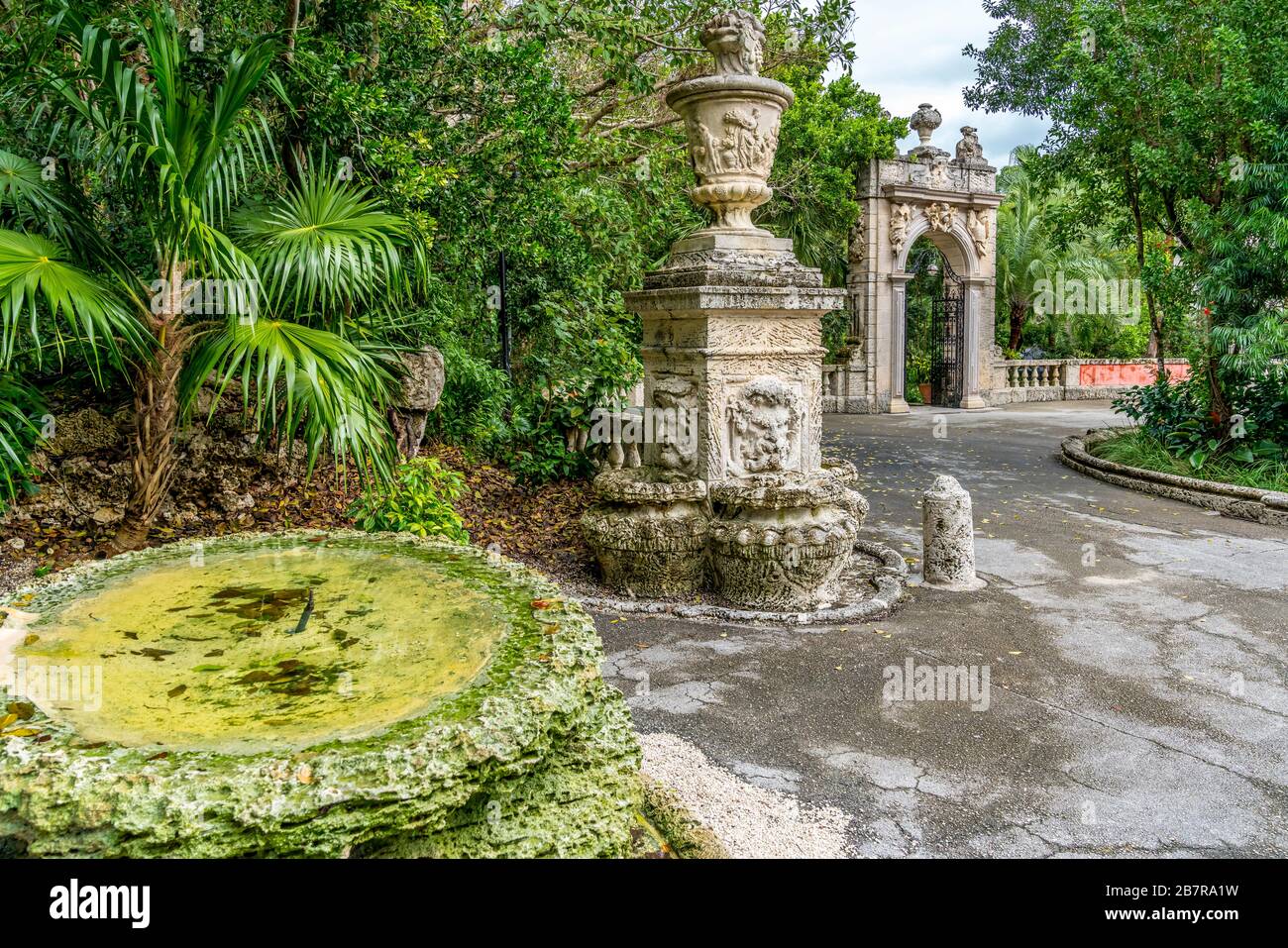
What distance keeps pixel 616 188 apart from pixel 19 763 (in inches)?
315

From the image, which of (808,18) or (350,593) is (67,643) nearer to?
(350,593)

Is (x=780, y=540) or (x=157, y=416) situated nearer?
(x=157, y=416)

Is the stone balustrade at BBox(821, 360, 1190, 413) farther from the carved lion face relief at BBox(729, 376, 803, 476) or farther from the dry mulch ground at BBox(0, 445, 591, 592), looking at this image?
the carved lion face relief at BBox(729, 376, 803, 476)

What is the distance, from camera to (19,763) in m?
1.62

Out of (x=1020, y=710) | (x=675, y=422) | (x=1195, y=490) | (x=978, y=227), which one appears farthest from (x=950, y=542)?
(x=978, y=227)

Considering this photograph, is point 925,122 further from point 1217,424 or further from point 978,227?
point 1217,424

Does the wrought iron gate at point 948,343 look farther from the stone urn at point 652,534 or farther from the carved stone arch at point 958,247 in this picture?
the stone urn at point 652,534

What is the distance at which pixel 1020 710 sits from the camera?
13.3 ft

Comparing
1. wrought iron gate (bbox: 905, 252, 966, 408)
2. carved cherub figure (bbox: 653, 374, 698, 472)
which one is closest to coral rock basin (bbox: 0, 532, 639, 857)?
carved cherub figure (bbox: 653, 374, 698, 472)

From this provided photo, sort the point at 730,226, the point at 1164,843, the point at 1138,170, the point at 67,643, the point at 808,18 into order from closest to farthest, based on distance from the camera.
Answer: the point at 67,643 < the point at 1164,843 < the point at 730,226 < the point at 808,18 < the point at 1138,170

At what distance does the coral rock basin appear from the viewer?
5.20ft

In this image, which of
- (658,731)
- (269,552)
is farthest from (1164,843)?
(269,552)

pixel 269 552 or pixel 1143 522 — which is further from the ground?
pixel 269 552

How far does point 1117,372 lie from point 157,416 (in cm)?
2242
